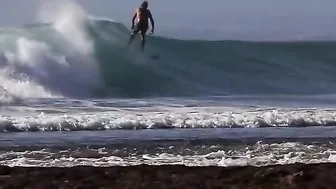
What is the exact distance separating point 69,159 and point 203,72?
1762 cm

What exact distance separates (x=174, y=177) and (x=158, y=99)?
13.5 metres

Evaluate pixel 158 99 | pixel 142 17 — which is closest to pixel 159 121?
pixel 142 17

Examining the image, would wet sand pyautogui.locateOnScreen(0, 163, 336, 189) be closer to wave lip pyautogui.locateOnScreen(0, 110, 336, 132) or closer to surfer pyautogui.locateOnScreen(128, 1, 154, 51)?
wave lip pyautogui.locateOnScreen(0, 110, 336, 132)

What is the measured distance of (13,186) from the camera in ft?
15.9

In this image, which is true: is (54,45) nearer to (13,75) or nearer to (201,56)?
(13,75)

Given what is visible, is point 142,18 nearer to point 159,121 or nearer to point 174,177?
point 159,121

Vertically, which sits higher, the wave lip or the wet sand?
the wave lip

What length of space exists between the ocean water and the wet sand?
1822mm

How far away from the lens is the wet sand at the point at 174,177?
190 inches

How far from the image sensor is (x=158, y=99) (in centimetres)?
1848

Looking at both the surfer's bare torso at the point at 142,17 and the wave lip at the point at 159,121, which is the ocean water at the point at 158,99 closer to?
the wave lip at the point at 159,121

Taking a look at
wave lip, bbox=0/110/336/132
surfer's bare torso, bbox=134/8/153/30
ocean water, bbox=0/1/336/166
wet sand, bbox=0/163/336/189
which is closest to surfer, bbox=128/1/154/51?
surfer's bare torso, bbox=134/8/153/30

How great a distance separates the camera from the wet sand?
482cm

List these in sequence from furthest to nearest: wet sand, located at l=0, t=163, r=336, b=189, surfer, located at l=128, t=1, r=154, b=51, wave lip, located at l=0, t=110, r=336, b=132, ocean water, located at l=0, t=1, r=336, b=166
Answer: surfer, located at l=128, t=1, r=154, b=51 < wave lip, located at l=0, t=110, r=336, b=132 < ocean water, located at l=0, t=1, r=336, b=166 < wet sand, located at l=0, t=163, r=336, b=189
